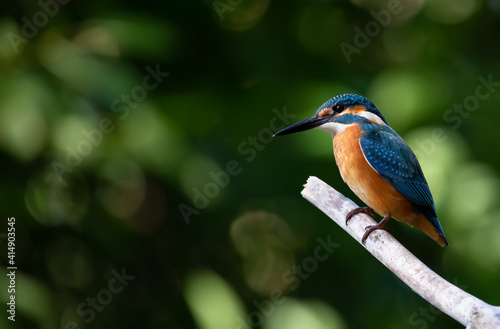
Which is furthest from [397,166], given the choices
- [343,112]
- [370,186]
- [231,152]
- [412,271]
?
[231,152]

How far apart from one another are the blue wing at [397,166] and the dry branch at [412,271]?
0.16 meters

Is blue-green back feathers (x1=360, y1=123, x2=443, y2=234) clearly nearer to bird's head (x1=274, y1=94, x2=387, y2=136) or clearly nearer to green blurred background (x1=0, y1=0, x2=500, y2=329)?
bird's head (x1=274, y1=94, x2=387, y2=136)

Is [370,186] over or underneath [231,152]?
over

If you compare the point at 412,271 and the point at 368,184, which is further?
the point at 368,184

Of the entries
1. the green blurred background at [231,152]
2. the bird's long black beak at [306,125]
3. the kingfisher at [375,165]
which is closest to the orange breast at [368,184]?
the kingfisher at [375,165]

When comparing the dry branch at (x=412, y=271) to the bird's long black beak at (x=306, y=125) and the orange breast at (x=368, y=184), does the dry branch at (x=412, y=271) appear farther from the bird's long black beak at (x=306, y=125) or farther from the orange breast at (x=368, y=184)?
the bird's long black beak at (x=306, y=125)

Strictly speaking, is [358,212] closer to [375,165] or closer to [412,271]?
[375,165]

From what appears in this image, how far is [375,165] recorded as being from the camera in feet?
7.30

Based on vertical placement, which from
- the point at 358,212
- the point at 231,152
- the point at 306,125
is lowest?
the point at 231,152

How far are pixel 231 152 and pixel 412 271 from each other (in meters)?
1.65

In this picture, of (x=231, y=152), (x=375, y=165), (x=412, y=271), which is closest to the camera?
(x=412, y=271)

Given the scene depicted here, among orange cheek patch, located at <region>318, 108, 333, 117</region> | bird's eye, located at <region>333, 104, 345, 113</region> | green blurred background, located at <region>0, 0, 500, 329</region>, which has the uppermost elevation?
bird's eye, located at <region>333, 104, 345, 113</region>

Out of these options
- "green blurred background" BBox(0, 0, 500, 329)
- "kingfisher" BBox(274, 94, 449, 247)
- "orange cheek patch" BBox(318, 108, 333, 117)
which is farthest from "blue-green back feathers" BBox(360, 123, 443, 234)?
"green blurred background" BBox(0, 0, 500, 329)

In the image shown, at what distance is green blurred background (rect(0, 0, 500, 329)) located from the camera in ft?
10.2
